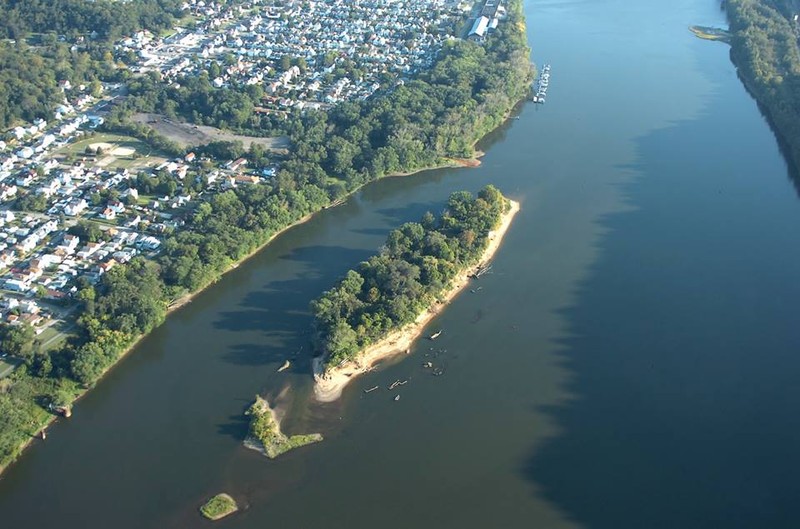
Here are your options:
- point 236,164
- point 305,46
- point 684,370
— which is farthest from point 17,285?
point 305,46

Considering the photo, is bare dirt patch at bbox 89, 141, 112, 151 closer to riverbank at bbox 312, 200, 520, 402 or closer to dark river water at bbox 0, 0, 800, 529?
dark river water at bbox 0, 0, 800, 529

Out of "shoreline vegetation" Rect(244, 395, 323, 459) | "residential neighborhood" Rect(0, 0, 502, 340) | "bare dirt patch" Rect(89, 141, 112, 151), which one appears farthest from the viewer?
"bare dirt patch" Rect(89, 141, 112, 151)

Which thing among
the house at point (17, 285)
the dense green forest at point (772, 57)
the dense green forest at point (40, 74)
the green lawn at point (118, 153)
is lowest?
the house at point (17, 285)

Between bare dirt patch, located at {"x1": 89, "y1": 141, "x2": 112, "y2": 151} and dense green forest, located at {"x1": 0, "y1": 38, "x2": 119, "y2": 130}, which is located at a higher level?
dense green forest, located at {"x1": 0, "y1": 38, "x2": 119, "y2": 130}

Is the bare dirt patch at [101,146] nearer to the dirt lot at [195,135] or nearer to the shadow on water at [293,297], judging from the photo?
the dirt lot at [195,135]

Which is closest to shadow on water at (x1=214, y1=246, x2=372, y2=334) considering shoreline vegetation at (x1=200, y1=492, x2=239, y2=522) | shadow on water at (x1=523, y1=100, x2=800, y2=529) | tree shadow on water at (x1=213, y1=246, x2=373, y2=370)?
tree shadow on water at (x1=213, y1=246, x2=373, y2=370)

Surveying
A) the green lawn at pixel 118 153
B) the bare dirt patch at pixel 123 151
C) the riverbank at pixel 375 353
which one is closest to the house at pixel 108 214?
the green lawn at pixel 118 153

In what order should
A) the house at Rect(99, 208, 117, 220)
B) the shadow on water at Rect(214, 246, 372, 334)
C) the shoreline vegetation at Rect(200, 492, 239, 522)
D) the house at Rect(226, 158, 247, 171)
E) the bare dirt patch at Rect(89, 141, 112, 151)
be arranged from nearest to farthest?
the shoreline vegetation at Rect(200, 492, 239, 522) < the shadow on water at Rect(214, 246, 372, 334) < the house at Rect(99, 208, 117, 220) < the house at Rect(226, 158, 247, 171) < the bare dirt patch at Rect(89, 141, 112, 151)

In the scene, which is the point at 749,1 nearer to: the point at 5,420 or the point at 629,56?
the point at 629,56
